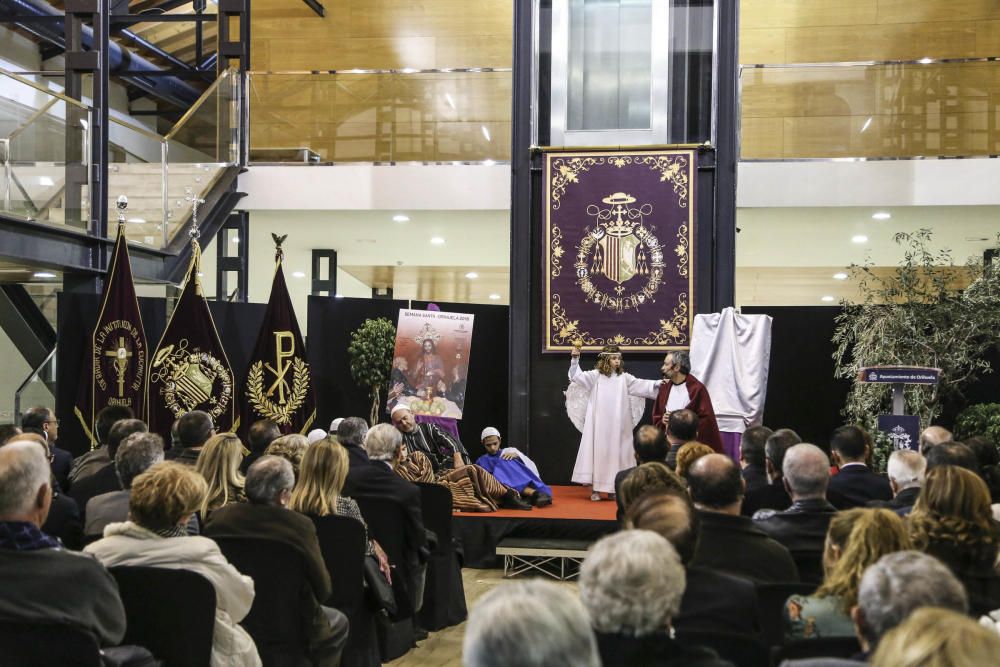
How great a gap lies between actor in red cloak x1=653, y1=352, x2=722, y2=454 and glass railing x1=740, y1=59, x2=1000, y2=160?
9.89 ft

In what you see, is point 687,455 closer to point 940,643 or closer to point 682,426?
point 682,426

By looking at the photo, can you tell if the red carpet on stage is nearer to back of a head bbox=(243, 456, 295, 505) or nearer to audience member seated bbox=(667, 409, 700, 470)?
audience member seated bbox=(667, 409, 700, 470)

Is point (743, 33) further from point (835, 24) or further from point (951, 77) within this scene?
point (951, 77)

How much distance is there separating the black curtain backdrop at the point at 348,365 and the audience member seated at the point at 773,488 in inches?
241

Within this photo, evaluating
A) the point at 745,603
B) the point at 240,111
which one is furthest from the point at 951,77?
the point at 745,603

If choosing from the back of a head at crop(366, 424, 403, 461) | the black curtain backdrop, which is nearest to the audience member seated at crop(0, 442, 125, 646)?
the back of a head at crop(366, 424, 403, 461)

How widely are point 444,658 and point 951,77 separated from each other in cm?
776

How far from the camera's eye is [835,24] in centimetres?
1343

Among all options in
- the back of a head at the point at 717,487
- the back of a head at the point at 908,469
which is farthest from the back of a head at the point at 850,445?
the back of a head at the point at 717,487

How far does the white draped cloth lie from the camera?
29.3 ft

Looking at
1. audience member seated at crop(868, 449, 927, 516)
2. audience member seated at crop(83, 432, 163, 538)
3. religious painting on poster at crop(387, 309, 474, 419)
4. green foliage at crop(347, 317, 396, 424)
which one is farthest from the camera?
green foliage at crop(347, 317, 396, 424)

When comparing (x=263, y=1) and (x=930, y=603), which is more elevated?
(x=263, y=1)

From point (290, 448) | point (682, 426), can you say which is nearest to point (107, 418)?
point (290, 448)

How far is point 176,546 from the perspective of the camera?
3193mm
